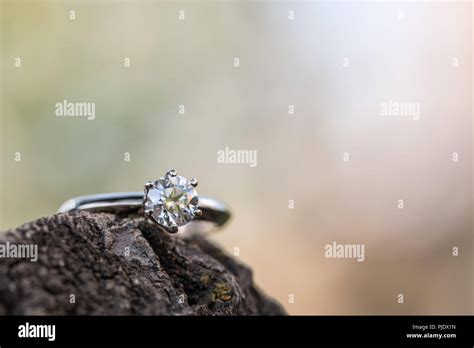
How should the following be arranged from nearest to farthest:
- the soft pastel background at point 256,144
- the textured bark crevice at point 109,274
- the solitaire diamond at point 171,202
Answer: the textured bark crevice at point 109,274
the solitaire diamond at point 171,202
the soft pastel background at point 256,144

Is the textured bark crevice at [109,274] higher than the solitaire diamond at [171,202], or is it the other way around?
the solitaire diamond at [171,202]

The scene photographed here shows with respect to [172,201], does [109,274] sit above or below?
below

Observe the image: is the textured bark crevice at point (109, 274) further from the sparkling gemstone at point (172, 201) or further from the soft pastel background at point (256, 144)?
the soft pastel background at point (256, 144)

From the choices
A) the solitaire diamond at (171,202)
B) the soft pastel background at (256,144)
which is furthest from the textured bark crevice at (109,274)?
the soft pastel background at (256,144)

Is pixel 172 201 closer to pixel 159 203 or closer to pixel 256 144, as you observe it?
pixel 159 203

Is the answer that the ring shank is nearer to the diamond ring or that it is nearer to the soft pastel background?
the diamond ring

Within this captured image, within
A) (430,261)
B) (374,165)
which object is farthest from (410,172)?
(430,261)

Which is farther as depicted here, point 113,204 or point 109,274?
point 113,204

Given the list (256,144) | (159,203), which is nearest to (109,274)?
(159,203)
